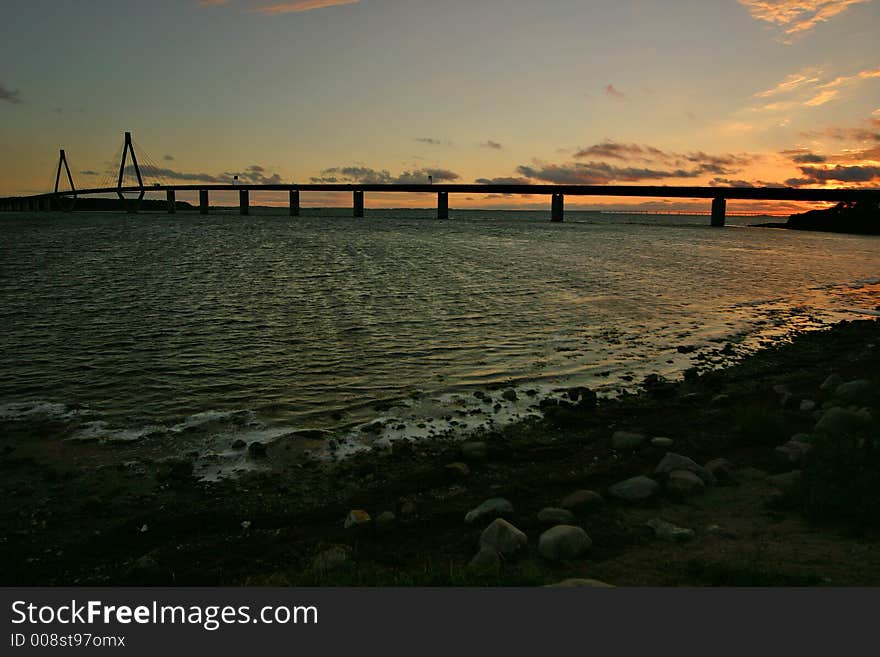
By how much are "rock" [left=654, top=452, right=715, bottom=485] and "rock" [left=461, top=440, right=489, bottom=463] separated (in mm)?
2783

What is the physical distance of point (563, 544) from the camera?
6164mm

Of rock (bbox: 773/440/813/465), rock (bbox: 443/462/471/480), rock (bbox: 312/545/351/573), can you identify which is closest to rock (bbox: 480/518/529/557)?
rock (bbox: 312/545/351/573)

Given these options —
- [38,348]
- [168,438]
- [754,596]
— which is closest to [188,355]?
[38,348]

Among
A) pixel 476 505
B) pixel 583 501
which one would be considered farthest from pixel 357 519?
pixel 583 501

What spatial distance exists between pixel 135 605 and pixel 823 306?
33.0 m

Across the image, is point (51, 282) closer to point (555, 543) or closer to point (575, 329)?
point (575, 329)

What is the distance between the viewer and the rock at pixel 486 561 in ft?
18.9

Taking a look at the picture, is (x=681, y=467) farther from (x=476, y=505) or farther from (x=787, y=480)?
(x=476, y=505)

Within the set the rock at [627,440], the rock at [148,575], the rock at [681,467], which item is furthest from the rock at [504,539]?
the rock at [627,440]

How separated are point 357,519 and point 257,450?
3.47 metres

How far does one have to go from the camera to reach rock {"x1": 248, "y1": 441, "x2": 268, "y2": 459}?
33.0 feet

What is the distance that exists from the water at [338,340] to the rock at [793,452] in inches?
198

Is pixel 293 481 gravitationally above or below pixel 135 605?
below

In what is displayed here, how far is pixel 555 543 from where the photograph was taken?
20.2 feet
